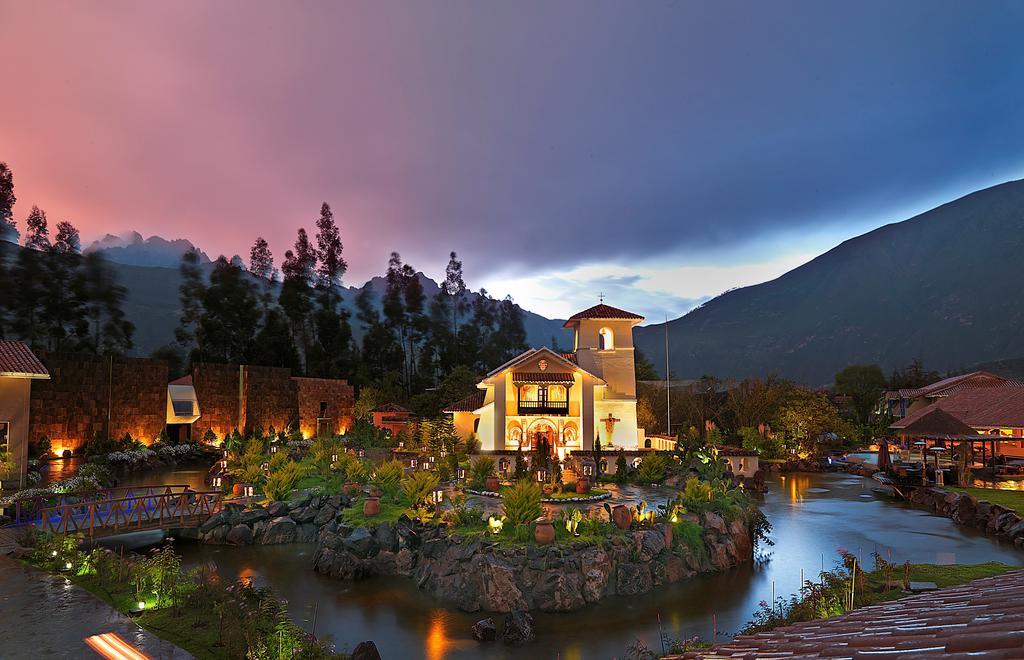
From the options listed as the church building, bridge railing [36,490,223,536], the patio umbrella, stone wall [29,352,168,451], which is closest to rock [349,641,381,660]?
bridge railing [36,490,223,536]

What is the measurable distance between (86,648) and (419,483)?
12.6 meters

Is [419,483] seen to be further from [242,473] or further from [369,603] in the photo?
[242,473]

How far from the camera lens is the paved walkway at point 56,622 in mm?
9289

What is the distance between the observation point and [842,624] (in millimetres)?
5230

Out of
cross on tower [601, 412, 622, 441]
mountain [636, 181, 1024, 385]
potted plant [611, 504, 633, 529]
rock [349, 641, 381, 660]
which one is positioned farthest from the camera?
mountain [636, 181, 1024, 385]

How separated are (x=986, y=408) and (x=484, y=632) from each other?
3869cm

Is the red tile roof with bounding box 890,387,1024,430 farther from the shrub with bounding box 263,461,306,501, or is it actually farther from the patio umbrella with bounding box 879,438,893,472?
the shrub with bounding box 263,461,306,501


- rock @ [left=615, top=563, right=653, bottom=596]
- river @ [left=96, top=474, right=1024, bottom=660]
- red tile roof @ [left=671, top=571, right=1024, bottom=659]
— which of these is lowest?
river @ [left=96, top=474, right=1024, bottom=660]

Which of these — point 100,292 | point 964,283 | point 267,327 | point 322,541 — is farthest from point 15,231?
point 964,283

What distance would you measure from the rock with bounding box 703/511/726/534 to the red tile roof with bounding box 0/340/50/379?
25.1m

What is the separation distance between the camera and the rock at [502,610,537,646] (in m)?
13.8

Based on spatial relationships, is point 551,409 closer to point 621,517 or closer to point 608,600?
point 621,517

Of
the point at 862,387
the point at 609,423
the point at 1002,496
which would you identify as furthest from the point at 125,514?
the point at 862,387

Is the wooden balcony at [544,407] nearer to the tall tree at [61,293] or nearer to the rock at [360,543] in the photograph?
the rock at [360,543]
